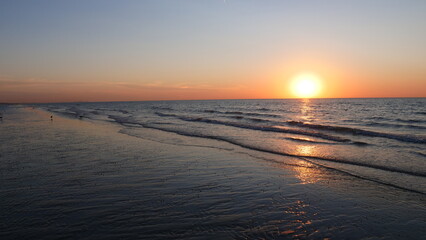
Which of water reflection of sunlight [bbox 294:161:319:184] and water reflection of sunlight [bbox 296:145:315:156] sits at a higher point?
water reflection of sunlight [bbox 296:145:315:156]

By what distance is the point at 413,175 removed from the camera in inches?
429

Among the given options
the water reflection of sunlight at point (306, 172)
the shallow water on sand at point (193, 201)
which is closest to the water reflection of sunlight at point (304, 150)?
the water reflection of sunlight at point (306, 172)

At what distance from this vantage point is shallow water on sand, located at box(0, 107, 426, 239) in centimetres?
575

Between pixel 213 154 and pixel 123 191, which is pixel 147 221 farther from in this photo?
pixel 213 154

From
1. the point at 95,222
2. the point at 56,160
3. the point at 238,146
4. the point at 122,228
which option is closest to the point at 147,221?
the point at 122,228

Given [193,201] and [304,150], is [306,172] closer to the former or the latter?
[304,150]

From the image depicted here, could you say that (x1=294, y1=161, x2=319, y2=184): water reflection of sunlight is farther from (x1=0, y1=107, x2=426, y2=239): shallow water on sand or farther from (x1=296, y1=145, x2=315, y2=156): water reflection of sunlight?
(x1=296, y1=145, x2=315, y2=156): water reflection of sunlight

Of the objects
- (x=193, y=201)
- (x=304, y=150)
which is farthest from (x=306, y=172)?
(x=193, y=201)

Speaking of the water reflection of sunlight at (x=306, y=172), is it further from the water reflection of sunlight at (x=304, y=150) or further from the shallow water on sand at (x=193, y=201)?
the water reflection of sunlight at (x=304, y=150)

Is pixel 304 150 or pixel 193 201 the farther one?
pixel 304 150

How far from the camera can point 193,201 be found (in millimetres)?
7410

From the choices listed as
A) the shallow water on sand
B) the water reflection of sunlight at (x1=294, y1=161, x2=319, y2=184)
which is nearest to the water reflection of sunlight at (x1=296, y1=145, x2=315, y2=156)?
the water reflection of sunlight at (x1=294, y1=161, x2=319, y2=184)

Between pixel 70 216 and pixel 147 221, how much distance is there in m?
1.80

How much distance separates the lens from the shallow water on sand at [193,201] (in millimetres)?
5746
